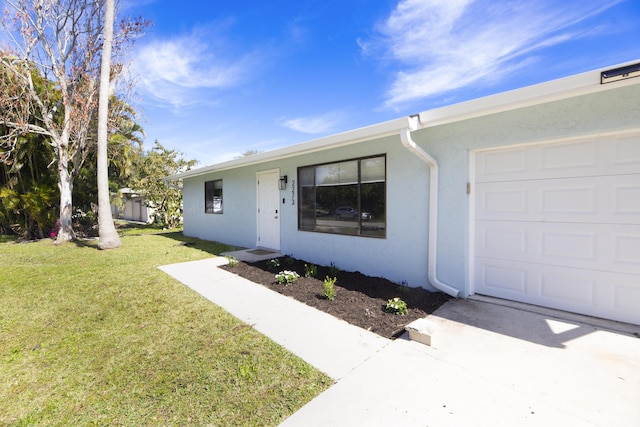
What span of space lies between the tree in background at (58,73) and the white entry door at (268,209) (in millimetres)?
6698

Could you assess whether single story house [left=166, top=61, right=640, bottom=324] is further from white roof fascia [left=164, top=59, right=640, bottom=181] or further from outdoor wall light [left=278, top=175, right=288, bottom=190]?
outdoor wall light [left=278, top=175, right=288, bottom=190]

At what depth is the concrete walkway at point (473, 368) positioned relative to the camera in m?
1.85

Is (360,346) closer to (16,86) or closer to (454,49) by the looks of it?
(454,49)

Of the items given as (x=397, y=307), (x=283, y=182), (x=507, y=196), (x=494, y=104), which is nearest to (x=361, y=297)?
(x=397, y=307)

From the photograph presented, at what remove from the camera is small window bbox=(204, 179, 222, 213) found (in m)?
9.67

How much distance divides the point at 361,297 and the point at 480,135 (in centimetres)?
277

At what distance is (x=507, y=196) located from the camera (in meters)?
3.68

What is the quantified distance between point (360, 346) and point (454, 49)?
229 inches

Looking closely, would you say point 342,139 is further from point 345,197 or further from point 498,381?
point 498,381

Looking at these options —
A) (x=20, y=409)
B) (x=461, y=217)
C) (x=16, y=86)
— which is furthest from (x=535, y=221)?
(x=16, y=86)

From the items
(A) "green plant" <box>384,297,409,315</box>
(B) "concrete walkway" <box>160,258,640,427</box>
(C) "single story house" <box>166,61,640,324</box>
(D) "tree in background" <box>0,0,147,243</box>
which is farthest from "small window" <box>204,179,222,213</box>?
(A) "green plant" <box>384,297,409,315</box>

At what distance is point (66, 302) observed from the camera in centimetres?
398

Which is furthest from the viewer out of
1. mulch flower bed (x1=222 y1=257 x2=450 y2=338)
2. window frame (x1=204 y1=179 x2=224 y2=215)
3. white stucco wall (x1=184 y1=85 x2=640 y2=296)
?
window frame (x1=204 y1=179 x2=224 y2=215)

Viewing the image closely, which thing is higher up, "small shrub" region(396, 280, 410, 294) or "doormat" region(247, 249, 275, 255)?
"doormat" region(247, 249, 275, 255)
